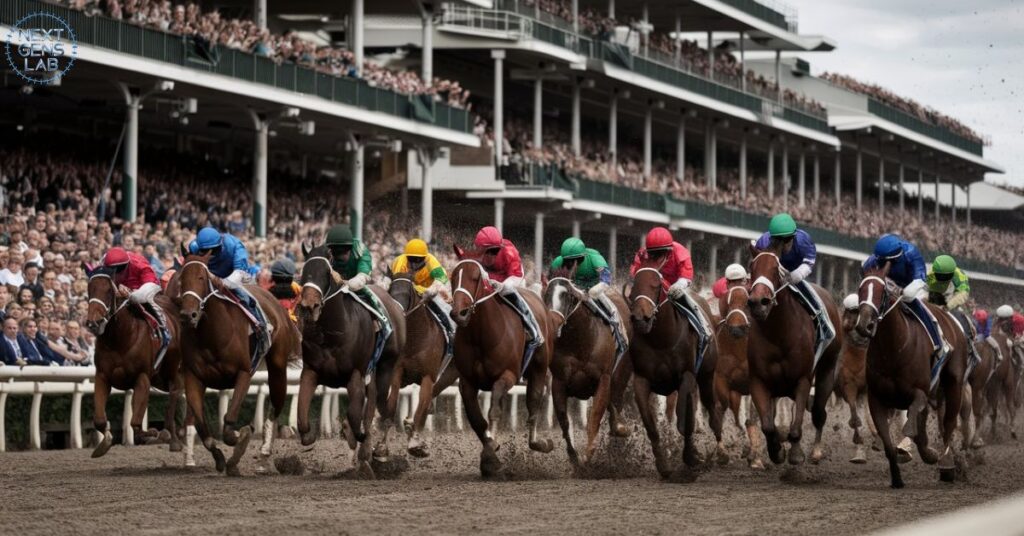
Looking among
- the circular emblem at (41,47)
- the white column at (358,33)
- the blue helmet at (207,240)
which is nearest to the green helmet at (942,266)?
the blue helmet at (207,240)

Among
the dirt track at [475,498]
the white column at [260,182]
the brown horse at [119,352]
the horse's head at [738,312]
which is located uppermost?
the white column at [260,182]

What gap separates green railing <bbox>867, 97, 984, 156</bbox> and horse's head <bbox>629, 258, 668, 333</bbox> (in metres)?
46.5

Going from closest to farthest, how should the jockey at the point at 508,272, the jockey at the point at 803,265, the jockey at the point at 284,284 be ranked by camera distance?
1. the jockey at the point at 803,265
2. the jockey at the point at 508,272
3. the jockey at the point at 284,284

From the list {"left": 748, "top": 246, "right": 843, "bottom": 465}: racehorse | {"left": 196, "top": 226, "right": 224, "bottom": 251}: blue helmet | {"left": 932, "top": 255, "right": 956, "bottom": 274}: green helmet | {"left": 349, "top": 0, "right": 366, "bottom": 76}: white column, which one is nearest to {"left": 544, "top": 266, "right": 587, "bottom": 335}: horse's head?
{"left": 748, "top": 246, "right": 843, "bottom": 465}: racehorse

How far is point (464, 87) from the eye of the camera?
39.4 metres

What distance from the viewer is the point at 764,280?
36.6 feet

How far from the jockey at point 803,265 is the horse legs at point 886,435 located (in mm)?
512

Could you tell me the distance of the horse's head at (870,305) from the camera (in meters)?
11.0

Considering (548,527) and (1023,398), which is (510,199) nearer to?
(1023,398)

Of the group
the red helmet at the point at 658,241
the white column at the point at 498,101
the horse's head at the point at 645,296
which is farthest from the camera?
the white column at the point at 498,101

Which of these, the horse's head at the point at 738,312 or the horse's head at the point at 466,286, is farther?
the horse's head at the point at 466,286

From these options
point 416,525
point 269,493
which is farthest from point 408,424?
point 416,525

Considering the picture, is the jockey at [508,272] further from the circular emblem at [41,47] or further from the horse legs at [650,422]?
the circular emblem at [41,47]

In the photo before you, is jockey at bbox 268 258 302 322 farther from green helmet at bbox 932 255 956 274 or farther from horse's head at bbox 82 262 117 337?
green helmet at bbox 932 255 956 274
